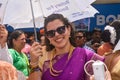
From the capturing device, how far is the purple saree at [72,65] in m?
3.22

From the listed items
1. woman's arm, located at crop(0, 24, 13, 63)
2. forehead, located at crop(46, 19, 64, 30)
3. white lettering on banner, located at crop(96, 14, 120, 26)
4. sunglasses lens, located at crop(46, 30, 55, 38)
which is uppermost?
forehead, located at crop(46, 19, 64, 30)

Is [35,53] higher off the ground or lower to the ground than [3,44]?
higher

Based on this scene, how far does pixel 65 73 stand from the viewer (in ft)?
10.6

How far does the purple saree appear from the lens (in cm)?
322

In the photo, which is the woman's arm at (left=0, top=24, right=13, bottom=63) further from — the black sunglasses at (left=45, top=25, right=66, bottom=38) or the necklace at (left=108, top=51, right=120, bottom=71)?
the necklace at (left=108, top=51, right=120, bottom=71)

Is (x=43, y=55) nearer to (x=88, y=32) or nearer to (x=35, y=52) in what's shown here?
(x=35, y=52)

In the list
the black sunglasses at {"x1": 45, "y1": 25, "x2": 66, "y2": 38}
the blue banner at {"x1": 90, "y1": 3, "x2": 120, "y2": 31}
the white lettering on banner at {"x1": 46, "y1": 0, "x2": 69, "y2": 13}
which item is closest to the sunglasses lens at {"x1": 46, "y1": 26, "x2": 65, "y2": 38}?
the black sunglasses at {"x1": 45, "y1": 25, "x2": 66, "y2": 38}

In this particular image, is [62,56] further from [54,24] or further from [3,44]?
[3,44]

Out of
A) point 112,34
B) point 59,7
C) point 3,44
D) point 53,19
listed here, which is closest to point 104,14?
point 59,7

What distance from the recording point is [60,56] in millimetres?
3350

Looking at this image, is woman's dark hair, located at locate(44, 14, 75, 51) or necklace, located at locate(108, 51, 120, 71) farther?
woman's dark hair, located at locate(44, 14, 75, 51)

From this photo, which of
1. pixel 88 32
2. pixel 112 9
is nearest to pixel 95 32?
pixel 88 32

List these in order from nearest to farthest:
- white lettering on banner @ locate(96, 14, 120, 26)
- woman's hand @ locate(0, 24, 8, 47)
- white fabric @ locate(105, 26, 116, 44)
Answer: white fabric @ locate(105, 26, 116, 44) → woman's hand @ locate(0, 24, 8, 47) → white lettering on banner @ locate(96, 14, 120, 26)

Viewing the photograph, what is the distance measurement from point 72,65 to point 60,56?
149mm
